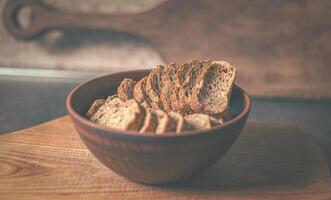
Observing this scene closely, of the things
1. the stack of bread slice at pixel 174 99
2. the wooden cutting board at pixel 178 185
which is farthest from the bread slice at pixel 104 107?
the wooden cutting board at pixel 178 185

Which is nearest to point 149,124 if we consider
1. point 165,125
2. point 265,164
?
point 165,125

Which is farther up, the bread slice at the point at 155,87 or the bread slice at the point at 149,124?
the bread slice at the point at 149,124

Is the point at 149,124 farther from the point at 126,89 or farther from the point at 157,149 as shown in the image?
the point at 126,89

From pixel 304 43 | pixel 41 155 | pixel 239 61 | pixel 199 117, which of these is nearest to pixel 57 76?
pixel 239 61

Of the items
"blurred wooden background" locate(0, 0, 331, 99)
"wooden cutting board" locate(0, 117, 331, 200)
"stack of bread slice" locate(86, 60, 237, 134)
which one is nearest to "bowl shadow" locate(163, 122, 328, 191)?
"wooden cutting board" locate(0, 117, 331, 200)

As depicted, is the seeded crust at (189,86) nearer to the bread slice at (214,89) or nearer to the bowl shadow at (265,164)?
the bread slice at (214,89)

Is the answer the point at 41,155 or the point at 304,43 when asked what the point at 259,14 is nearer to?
the point at 304,43
